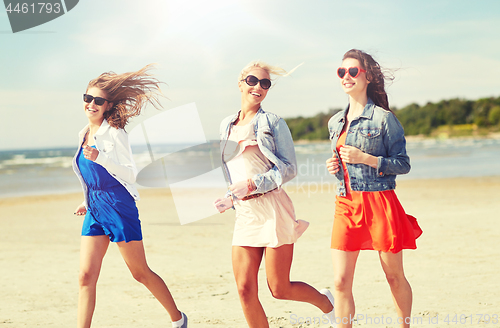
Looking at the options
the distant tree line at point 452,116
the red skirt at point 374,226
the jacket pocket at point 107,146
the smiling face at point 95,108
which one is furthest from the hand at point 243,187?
the distant tree line at point 452,116

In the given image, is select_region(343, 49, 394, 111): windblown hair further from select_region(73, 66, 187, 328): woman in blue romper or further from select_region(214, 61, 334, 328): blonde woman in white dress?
select_region(73, 66, 187, 328): woman in blue romper

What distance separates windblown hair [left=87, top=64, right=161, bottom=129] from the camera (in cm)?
414

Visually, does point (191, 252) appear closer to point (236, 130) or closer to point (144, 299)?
point (144, 299)

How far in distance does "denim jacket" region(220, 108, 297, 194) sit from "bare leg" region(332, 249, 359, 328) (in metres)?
0.66

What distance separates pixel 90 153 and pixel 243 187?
1279 millimetres

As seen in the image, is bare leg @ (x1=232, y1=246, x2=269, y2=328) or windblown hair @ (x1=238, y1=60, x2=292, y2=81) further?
windblown hair @ (x1=238, y1=60, x2=292, y2=81)

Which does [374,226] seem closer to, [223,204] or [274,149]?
[274,149]

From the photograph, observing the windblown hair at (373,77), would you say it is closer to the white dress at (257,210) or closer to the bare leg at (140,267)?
the white dress at (257,210)

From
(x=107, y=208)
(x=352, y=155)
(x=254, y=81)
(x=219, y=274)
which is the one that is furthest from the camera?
(x=219, y=274)

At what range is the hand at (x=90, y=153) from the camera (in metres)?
3.78

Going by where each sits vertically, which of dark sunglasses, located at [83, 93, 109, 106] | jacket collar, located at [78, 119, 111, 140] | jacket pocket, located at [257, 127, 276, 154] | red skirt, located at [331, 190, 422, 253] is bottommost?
red skirt, located at [331, 190, 422, 253]

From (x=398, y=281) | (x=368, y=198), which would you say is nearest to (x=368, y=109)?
(x=368, y=198)

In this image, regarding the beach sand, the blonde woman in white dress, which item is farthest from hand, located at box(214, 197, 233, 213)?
the beach sand

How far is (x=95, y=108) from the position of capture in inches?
161
